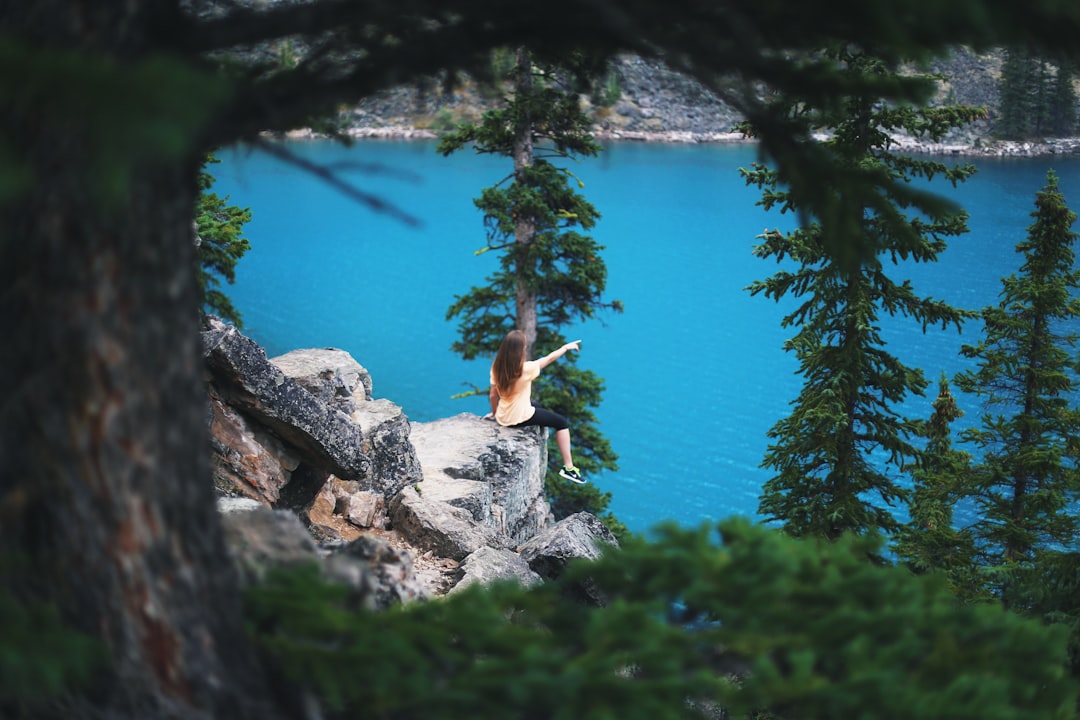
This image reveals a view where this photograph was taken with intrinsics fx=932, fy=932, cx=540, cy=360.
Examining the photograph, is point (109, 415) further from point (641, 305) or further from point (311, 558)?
point (641, 305)

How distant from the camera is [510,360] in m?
13.6

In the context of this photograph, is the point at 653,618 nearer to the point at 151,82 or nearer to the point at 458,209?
the point at 151,82

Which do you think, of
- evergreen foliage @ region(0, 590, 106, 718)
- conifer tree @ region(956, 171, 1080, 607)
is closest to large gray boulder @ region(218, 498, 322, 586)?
evergreen foliage @ region(0, 590, 106, 718)

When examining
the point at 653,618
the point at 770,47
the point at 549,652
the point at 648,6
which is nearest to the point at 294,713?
the point at 549,652

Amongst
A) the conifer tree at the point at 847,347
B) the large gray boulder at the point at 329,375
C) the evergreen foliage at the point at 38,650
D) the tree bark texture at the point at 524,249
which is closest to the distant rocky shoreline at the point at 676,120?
the tree bark texture at the point at 524,249

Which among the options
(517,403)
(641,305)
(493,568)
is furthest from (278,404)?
(641,305)

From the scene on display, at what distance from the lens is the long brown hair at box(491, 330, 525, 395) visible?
13.4m

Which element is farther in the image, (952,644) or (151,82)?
(952,644)

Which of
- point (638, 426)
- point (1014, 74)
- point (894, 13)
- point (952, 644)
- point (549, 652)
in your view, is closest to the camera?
point (894, 13)

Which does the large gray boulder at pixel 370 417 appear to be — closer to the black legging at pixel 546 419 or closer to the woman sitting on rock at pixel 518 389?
the woman sitting on rock at pixel 518 389

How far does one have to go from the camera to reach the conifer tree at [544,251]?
60.3 feet

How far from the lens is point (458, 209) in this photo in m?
56.0

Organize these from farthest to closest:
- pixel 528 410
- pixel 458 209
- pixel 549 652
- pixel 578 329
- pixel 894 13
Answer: pixel 458 209 < pixel 578 329 < pixel 528 410 < pixel 549 652 < pixel 894 13

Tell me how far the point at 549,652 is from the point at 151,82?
7.58 ft
